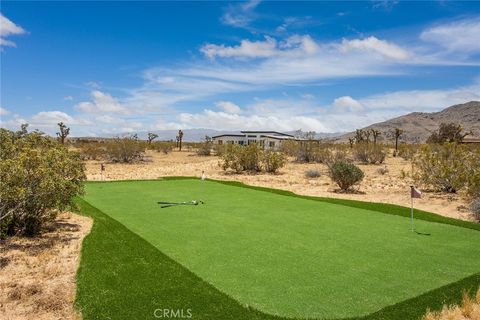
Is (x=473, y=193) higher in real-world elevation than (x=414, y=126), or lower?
lower

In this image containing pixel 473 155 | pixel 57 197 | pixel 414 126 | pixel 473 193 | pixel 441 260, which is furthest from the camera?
pixel 414 126

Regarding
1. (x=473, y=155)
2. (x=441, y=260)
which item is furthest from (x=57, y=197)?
(x=473, y=155)

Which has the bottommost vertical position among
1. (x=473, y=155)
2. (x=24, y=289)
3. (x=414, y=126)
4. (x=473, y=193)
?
(x=24, y=289)

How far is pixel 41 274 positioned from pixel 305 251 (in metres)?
5.50

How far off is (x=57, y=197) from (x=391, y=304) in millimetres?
8096

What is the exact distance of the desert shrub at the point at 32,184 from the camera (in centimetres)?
884

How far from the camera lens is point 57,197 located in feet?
33.8

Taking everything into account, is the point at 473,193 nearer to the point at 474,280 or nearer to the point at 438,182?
the point at 438,182

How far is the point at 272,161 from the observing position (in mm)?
31078

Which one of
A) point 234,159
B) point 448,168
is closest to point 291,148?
point 234,159

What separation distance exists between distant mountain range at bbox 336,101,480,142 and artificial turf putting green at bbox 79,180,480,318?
121 meters

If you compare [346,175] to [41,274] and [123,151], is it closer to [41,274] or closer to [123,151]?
[41,274]

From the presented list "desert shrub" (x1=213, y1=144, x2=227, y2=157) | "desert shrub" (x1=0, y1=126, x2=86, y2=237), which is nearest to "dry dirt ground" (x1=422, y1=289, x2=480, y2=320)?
"desert shrub" (x1=0, y1=126, x2=86, y2=237)

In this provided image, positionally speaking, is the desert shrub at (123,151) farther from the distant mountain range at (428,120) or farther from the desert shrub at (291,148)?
the distant mountain range at (428,120)
